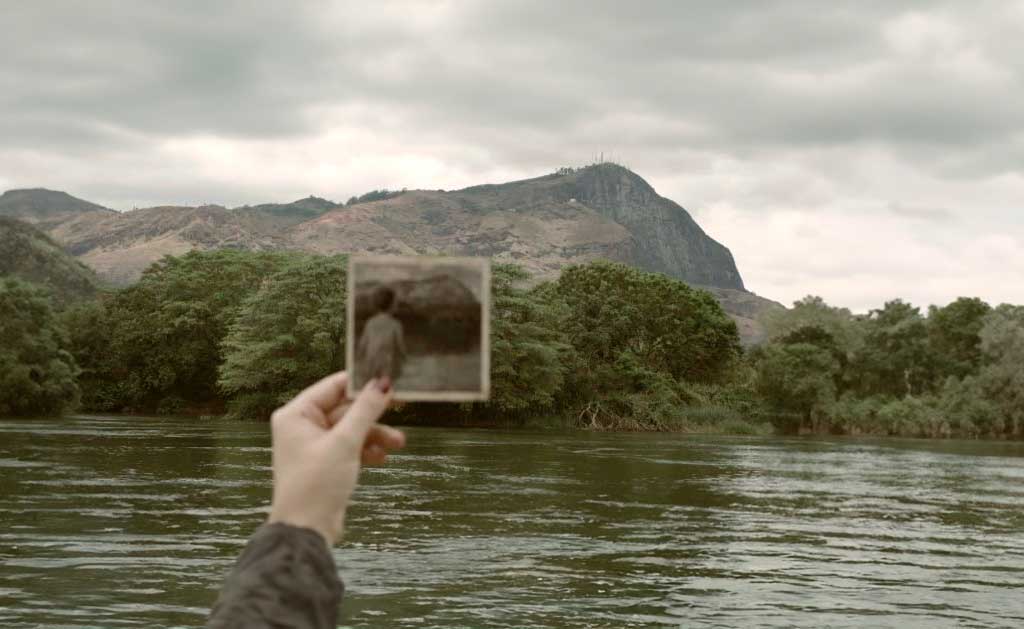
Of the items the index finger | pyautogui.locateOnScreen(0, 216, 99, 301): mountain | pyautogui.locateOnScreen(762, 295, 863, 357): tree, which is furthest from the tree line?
the index finger

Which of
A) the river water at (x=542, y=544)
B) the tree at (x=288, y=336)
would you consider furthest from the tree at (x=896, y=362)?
the river water at (x=542, y=544)

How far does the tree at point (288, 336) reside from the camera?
64500mm

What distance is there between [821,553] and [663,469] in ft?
51.7

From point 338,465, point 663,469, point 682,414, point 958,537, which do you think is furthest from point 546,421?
point 338,465

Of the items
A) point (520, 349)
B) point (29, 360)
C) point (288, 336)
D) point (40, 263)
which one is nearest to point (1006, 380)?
point (520, 349)

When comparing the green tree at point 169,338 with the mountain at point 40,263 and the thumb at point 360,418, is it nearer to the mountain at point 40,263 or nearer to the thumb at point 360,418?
the mountain at point 40,263

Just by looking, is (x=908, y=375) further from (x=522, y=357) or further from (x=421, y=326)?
(x=421, y=326)

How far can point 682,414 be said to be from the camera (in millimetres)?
70188

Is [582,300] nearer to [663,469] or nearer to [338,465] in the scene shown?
[663,469]

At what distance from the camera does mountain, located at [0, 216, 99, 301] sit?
124438 mm

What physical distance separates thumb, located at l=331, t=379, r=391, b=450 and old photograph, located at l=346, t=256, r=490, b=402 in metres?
0.05

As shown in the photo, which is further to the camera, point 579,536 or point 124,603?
point 579,536

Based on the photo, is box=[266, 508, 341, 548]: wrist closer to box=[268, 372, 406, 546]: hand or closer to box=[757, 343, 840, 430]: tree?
box=[268, 372, 406, 546]: hand

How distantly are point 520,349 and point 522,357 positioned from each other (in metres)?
1.49
